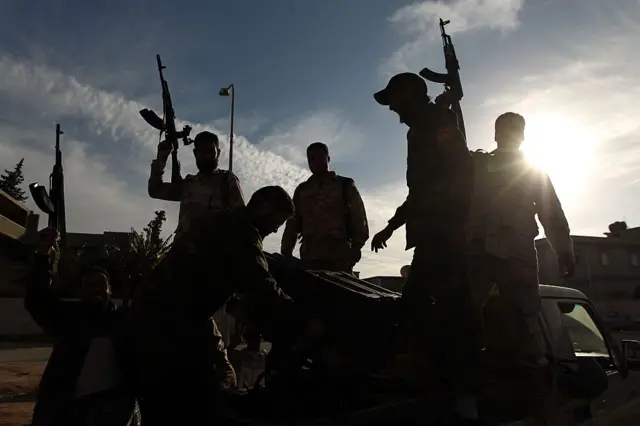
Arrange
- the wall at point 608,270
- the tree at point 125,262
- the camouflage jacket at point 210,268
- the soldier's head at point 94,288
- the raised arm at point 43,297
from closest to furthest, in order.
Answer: the camouflage jacket at point 210,268
the raised arm at point 43,297
the soldier's head at point 94,288
the tree at point 125,262
the wall at point 608,270

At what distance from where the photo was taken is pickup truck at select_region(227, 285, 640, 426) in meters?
1.97

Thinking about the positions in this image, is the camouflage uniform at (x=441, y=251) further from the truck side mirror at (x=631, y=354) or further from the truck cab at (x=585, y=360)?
the truck side mirror at (x=631, y=354)

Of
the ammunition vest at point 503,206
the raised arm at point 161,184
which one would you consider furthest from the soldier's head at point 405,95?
the raised arm at point 161,184

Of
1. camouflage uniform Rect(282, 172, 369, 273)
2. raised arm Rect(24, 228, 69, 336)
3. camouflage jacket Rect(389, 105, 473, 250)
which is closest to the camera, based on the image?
camouflage jacket Rect(389, 105, 473, 250)

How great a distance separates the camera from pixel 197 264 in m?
2.11

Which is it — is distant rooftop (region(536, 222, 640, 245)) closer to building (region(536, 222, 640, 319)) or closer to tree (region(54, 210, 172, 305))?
building (region(536, 222, 640, 319))

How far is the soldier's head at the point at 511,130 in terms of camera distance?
337cm

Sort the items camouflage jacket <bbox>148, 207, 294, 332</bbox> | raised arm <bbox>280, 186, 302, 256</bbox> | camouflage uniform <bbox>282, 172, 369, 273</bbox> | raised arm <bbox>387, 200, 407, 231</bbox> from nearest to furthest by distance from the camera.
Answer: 1. camouflage jacket <bbox>148, 207, 294, 332</bbox>
2. raised arm <bbox>387, 200, 407, 231</bbox>
3. camouflage uniform <bbox>282, 172, 369, 273</bbox>
4. raised arm <bbox>280, 186, 302, 256</bbox>

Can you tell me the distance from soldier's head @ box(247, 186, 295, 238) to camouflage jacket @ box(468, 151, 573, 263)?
1443 millimetres

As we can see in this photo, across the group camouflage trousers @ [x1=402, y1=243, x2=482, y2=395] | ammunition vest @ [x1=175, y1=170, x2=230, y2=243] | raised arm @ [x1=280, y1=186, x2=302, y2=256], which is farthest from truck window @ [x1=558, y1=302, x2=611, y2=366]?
ammunition vest @ [x1=175, y1=170, x2=230, y2=243]

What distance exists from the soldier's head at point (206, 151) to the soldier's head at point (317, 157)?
88cm

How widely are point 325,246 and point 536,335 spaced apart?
182 centimetres

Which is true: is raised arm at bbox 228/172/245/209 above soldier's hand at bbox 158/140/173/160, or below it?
below

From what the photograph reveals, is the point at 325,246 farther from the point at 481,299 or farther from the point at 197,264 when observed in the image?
the point at 197,264
